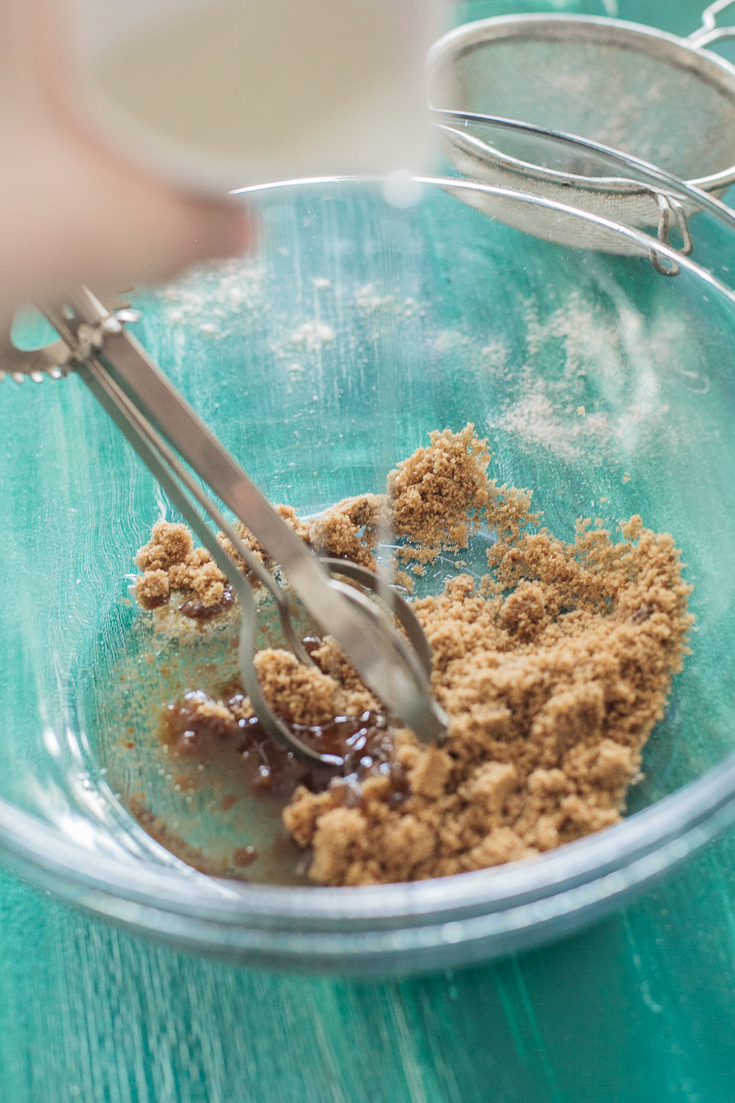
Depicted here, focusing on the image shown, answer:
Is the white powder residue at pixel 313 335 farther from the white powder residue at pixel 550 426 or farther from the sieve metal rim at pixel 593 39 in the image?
the sieve metal rim at pixel 593 39

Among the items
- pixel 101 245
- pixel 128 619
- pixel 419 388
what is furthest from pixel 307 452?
pixel 101 245

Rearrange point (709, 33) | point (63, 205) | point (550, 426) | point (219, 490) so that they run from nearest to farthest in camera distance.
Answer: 1. point (63, 205)
2. point (219, 490)
3. point (550, 426)
4. point (709, 33)

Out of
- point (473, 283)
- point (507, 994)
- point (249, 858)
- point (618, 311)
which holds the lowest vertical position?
point (507, 994)

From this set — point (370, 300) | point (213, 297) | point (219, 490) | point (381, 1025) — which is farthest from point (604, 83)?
point (381, 1025)

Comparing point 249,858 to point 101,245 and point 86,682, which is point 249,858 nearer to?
point 86,682

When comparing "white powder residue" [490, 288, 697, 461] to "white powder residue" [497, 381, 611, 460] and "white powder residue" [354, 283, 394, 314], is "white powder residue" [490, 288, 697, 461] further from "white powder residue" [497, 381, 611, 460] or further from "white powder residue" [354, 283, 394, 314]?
"white powder residue" [354, 283, 394, 314]

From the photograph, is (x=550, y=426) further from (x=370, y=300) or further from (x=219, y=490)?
(x=219, y=490)

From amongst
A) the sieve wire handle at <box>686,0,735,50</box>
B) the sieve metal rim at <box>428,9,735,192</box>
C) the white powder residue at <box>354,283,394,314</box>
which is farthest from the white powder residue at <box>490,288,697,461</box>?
the sieve wire handle at <box>686,0,735,50</box>
